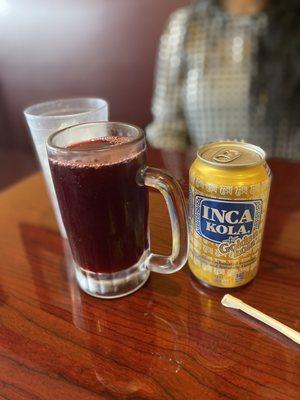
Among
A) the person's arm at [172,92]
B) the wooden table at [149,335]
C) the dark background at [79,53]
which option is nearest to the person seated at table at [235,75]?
the person's arm at [172,92]

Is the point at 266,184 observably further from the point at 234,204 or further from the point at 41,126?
the point at 41,126

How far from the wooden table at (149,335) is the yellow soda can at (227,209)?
4 centimetres

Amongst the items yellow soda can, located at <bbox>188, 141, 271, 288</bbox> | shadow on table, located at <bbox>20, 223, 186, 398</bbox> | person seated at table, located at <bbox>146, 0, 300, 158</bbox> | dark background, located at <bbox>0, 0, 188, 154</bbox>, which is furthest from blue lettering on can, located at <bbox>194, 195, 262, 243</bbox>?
dark background, located at <bbox>0, 0, 188, 154</bbox>

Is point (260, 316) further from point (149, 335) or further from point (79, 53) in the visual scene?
point (79, 53)

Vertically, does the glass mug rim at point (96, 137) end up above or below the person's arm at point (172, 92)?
above

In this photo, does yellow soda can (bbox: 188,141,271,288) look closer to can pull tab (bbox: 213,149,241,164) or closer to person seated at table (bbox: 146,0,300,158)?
can pull tab (bbox: 213,149,241,164)

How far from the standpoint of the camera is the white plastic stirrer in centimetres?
41

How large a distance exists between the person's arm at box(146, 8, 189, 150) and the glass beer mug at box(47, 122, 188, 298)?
0.80 meters

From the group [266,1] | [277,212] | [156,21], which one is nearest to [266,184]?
[277,212]

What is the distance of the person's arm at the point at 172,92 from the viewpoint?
4.10 feet

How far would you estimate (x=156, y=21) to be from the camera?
153 centimetres

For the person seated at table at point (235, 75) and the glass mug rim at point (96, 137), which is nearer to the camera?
the glass mug rim at point (96, 137)

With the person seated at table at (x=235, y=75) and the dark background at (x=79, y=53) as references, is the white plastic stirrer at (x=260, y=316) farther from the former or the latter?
the dark background at (x=79, y=53)

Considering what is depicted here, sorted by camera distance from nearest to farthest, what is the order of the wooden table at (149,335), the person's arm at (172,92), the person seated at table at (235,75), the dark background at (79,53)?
1. the wooden table at (149,335)
2. the person seated at table at (235,75)
3. the person's arm at (172,92)
4. the dark background at (79,53)
